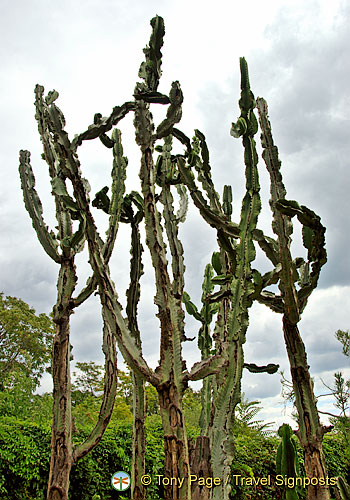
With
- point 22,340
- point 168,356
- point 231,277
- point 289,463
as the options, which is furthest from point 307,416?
point 22,340

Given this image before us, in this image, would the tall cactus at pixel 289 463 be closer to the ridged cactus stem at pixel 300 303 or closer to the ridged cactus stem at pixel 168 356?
the ridged cactus stem at pixel 300 303

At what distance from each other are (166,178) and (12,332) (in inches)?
535

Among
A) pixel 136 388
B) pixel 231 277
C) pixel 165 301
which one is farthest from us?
pixel 136 388

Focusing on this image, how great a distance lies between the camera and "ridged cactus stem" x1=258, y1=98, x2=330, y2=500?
2617mm

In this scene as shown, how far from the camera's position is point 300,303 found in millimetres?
3010

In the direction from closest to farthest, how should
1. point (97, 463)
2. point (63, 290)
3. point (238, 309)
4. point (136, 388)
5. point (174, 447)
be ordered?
point (174, 447)
point (238, 309)
point (136, 388)
point (63, 290)
point (97, 463)

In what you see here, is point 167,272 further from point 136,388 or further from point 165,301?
point 136,388

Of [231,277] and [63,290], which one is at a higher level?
[63,290]

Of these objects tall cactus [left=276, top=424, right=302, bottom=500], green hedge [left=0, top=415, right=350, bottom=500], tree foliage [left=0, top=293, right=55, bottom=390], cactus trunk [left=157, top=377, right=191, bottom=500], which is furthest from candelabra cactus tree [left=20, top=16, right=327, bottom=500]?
tree foliage [left=0, top=293, right=55, bottom=390]

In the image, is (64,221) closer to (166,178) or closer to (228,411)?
(166,178)

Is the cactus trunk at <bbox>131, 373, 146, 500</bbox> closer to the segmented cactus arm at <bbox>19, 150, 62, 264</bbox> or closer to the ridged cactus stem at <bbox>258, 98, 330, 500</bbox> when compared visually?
the ridged cactus stem at <bbox>258, 98, 330, 500</bbox>

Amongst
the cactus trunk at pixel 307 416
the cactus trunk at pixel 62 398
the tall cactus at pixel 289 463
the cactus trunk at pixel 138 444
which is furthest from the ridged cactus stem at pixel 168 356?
the cactus trunk at pixel 62 398

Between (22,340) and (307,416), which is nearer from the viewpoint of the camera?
(307,416)

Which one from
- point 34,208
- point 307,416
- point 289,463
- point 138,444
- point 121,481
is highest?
point 34,208
